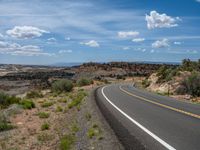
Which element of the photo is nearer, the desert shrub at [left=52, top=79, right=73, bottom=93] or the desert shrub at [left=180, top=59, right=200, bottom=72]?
the desert shrub at [left=180, top=59, right=200, bottom=72]

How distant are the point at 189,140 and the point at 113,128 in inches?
163

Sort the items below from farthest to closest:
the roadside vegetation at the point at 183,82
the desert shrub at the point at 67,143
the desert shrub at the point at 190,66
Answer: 1. the desert shrub at the point at 190,66
2. the roadside vegetation at the point at 183,82
3. the desert shrub at the point at 67,143

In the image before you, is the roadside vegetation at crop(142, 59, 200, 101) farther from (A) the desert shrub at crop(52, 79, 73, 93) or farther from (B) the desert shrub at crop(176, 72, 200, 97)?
(A) the desert shrub at crop(52, 79, 73, 93)

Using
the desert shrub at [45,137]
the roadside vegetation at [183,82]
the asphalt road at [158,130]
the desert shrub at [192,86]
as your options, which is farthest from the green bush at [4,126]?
the desert shrub at [192,86]

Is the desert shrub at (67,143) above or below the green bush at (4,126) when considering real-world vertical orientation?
above

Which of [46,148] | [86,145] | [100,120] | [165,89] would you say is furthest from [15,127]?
[165,89]

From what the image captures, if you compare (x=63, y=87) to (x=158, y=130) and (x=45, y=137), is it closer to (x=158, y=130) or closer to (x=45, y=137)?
(x=45, y=137)

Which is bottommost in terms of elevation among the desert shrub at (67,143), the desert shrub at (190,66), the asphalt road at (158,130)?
the desert shrub at (67,143)

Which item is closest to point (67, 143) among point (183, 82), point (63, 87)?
point (183, 82)

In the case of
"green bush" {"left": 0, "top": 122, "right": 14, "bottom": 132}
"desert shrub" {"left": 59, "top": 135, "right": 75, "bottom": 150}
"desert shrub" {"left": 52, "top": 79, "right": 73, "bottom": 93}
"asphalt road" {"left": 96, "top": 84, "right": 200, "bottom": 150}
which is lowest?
"desert shrub" {"left": 52, "top": 79, "right": 73, "bottom": 93}

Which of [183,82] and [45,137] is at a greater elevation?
[183,82]

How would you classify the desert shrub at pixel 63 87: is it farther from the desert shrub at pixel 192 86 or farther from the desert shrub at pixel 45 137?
the desert shrub at pixel 45 137

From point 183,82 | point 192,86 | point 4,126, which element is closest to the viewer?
point 4,126

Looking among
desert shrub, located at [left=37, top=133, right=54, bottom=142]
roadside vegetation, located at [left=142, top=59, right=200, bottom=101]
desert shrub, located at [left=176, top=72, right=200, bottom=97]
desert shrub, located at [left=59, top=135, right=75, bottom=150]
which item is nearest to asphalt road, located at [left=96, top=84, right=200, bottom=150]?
desert shrub, located at [left=59, top=135, right=75, bottom=150]
